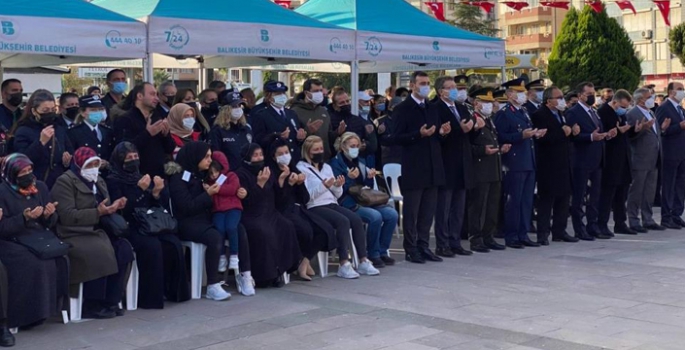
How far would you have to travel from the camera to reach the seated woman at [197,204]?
9523 millimetres

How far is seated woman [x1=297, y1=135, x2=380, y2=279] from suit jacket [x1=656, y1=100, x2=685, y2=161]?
19.6 ft

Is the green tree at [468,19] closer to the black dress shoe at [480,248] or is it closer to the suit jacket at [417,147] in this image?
the black dress shoe at [480,248]

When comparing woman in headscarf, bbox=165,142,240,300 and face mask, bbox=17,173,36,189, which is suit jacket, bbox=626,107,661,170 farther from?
face mask, bbox=17,173,36,189

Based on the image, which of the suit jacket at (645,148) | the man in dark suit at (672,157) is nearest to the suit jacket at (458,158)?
the suit jacket at (645,148)

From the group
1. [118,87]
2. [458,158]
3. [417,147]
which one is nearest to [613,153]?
[458,158]

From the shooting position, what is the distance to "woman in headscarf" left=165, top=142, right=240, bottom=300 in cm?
952

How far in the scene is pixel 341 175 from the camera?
36.1 feet

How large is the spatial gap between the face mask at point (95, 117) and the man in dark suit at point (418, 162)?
3.21 m

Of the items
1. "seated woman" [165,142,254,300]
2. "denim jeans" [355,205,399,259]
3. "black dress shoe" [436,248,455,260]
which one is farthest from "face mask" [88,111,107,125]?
"black dress shoe" [436,248,455,260]

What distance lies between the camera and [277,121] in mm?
11234

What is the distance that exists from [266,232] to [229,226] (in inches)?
16.2

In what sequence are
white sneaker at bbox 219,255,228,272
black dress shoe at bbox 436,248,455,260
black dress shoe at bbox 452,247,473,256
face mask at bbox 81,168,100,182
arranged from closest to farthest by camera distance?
face mask at bbox 81,168,100,182 < white sneaker at bbox 219,255,228,272 < black dress shoe at bbox 436,248,455,260 < black dress shoe at bbox 452,247,473,256

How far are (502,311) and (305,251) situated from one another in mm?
2247

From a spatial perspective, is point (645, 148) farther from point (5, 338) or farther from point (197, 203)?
point (5, 338)
